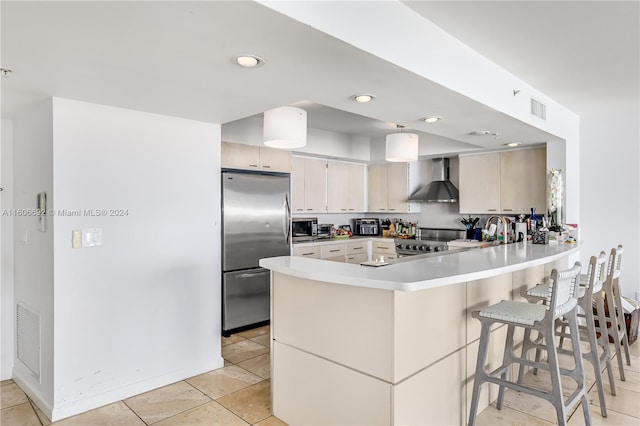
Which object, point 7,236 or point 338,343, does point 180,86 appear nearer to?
point 338,343

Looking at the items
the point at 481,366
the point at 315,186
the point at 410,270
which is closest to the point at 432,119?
the point at 410,270

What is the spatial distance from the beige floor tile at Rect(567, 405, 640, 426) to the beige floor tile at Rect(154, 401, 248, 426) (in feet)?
7.02

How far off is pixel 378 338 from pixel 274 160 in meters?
3.11

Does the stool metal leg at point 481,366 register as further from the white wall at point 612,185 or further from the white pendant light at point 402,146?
the white wall at point 612,185

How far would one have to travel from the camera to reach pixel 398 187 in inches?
243

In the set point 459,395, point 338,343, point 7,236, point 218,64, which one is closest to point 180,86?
point 218,64

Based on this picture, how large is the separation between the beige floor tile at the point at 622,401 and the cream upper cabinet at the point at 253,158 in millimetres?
3672

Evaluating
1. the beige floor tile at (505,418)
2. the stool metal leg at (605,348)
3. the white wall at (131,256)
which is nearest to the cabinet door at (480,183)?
the stool metal leg at (605,348)

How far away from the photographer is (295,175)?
5.39 m

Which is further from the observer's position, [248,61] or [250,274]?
[250,274]

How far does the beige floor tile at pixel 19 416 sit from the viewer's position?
8.25ft

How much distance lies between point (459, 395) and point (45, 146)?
318 cm

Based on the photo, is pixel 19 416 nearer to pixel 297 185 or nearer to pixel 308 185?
pixel 297 185

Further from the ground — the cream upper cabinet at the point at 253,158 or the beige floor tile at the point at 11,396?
the cream upper cabinet at the point at 253,158
